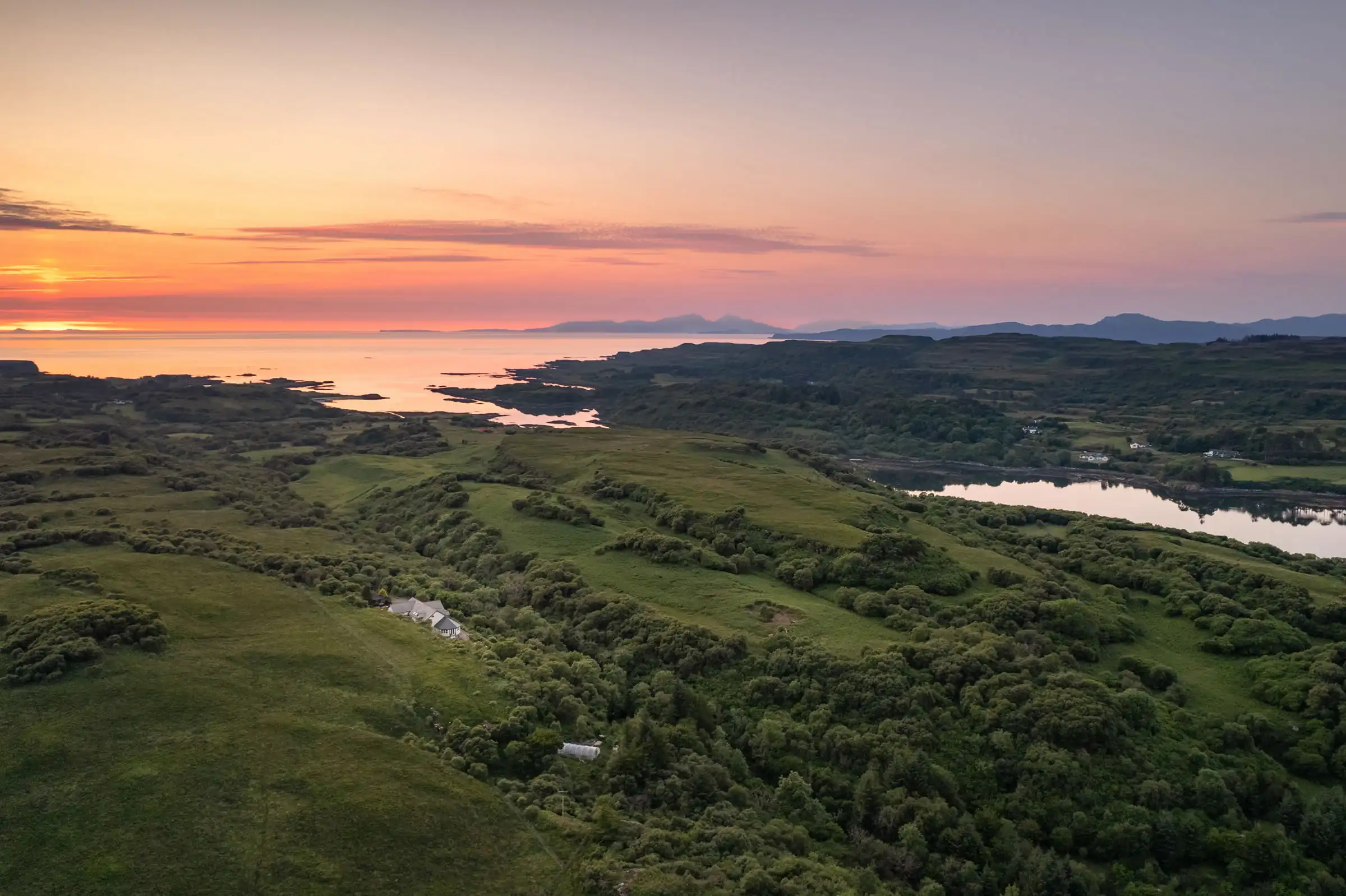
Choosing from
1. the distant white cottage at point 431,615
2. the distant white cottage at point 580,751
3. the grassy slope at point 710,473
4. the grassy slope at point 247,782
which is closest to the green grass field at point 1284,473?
the grassy slope at point 710,473

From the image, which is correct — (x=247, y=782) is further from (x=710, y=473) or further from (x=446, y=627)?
(x=710, y=473)

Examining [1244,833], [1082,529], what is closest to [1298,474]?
[1082,529]

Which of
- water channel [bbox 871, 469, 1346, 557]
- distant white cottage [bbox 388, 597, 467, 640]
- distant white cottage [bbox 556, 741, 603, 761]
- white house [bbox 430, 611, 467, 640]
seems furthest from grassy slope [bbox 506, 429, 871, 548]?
water channel [bbox 871, 469, 1346, 557]

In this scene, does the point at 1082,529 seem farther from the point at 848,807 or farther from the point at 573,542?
the point at 848,807

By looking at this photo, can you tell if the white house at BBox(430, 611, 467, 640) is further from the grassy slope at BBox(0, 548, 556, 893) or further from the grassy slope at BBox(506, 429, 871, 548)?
the grassy slope at BBox(506, 429, 871, 548)

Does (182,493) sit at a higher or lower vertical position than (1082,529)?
lower

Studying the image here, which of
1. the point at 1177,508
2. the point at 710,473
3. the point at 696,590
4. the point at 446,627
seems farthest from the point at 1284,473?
the point at 446,627
